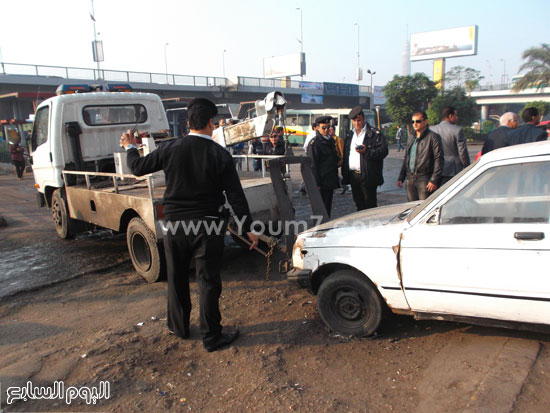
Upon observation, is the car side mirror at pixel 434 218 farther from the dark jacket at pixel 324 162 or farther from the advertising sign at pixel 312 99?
the advertising sign at pixel 312 99

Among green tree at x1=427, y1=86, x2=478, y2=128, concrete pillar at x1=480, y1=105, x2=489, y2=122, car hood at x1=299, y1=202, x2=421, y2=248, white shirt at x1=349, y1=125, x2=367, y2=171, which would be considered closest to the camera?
car hood at x1=299, y1=202, x2=421, y2=248

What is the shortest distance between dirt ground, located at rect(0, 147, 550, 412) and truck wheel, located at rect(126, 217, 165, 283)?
32 centimetres

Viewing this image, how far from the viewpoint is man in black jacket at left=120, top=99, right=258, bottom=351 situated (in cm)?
338

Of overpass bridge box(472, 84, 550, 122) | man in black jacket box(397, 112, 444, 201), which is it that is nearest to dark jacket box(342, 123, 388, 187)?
man in black jacket box(397, 112, 444, 201)

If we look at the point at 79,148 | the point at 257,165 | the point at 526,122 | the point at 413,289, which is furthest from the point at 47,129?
the point at 526,122

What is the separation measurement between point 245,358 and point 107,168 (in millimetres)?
4816

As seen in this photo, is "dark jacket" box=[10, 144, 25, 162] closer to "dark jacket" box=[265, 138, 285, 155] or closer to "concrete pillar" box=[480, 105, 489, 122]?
"dark jacket" box=[265, 138, 285, 155]

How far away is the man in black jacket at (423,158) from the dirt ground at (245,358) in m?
2.25

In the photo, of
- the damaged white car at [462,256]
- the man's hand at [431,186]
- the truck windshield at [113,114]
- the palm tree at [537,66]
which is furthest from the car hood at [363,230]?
the palm tree at [537,66]

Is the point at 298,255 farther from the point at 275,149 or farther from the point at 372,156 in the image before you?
the point at 275,149

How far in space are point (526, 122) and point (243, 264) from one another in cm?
451

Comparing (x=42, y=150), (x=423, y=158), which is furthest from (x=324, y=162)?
(x=42, y=150)

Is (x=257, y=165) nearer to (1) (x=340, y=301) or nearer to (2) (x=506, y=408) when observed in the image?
(1) (x=340, y=301)

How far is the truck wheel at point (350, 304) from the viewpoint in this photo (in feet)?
11.3
